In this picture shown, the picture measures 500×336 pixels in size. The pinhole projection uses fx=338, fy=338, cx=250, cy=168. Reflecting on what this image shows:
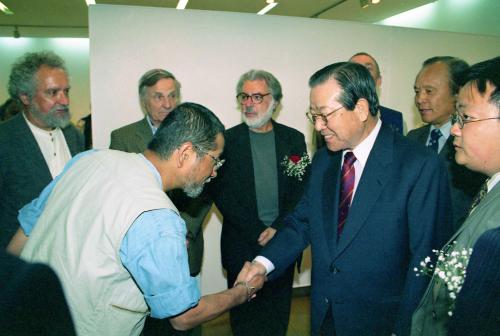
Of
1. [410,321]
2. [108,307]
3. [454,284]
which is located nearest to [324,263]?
[410,321]

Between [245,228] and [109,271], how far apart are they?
1.54 meters

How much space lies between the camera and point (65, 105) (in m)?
2.39

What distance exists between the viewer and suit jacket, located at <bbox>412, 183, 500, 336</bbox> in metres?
1.14

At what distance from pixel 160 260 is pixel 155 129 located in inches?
69.9

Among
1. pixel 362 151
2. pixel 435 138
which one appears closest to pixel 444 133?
pixel 435 138

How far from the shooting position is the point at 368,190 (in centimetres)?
159

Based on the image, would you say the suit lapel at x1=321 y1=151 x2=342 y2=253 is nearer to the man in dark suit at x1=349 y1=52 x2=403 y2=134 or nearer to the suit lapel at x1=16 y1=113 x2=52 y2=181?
the man in dark suit at x1=349 y1=52 x2=403 y2=134

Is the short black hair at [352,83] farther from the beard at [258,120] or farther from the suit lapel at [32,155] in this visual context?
the suit lapel at [32,155]

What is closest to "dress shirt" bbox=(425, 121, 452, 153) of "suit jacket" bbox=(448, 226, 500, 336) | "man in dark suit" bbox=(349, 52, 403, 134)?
"man in dark suit" bbox=(349, 52, 403, 134)

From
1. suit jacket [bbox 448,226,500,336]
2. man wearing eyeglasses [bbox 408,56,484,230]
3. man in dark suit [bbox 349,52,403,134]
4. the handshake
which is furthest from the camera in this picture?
man in dark suit [bbox 349,52,403,134]

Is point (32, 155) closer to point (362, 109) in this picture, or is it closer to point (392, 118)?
point (362, 109)

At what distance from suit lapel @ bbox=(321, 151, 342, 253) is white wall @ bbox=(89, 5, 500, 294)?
1.89 m

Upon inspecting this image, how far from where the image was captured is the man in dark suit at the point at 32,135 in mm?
2133

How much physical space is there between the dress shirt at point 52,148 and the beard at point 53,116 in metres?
0.08
